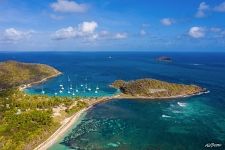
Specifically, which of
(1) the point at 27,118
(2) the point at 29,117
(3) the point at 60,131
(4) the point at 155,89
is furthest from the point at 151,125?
(4) the point at 155,89

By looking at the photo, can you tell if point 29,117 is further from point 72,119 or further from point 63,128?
point 72,119

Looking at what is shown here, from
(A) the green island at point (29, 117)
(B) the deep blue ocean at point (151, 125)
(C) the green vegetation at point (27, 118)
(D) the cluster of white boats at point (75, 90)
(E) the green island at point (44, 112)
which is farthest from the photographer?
(D) the cluster of white boats at point (75, 90)

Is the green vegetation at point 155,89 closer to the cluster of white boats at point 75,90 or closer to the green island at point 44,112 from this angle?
the green island at point 44,112

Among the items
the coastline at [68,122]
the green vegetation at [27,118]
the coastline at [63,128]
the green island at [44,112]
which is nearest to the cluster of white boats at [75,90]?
the green island at [44,112]

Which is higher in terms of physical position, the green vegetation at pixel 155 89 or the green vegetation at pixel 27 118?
the green vegetation at pixel 155 89

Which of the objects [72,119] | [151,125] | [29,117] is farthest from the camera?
[72,119]

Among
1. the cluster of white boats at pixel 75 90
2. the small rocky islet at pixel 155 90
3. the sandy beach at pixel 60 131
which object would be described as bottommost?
the sandy beach at pixel 60 131

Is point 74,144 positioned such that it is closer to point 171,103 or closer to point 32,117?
point 32,117

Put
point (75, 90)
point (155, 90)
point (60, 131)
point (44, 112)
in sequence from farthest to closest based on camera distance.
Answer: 1. point (75, 90)
2. point (155, 90)
3. point (44, 112)
4. point (60, 131)

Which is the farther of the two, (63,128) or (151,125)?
(151,125)
